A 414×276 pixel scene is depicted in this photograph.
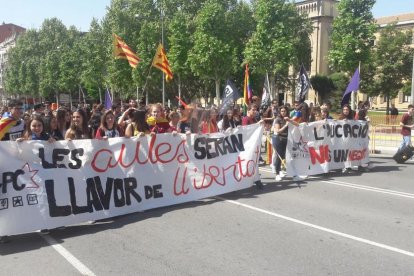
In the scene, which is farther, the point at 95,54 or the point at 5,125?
the point at 95,54

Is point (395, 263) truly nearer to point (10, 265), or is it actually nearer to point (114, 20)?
point (10, 265)

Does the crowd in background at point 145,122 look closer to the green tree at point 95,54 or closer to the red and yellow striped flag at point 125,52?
the red and yellow striped flag at point 125,52

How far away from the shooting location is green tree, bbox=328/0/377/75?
82.3 ft

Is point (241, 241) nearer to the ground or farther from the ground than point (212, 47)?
nearer to the ground

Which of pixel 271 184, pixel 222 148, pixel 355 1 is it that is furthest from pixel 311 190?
pixel 355 1

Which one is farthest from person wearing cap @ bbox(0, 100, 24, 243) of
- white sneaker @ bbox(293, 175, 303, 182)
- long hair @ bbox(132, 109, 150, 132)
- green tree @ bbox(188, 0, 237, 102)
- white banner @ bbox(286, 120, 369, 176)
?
green tree @ bbox(188, 0, 237, 102)

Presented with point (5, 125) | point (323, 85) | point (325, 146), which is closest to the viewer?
point (5, 125)

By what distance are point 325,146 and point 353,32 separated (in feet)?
52.7

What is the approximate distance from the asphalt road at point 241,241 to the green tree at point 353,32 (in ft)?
58.3

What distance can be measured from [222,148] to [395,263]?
433 centimetres

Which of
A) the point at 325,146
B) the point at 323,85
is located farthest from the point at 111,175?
the point at 323,85

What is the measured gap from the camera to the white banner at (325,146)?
10539 millimetres

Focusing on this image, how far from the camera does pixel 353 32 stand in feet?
82.9

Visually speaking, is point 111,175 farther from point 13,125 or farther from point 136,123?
point 13,125
